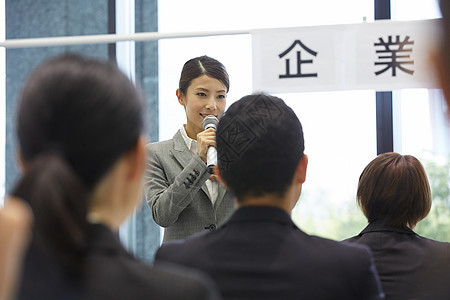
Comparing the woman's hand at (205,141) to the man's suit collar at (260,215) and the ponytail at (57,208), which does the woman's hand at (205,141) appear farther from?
the ponytail at (57,208)

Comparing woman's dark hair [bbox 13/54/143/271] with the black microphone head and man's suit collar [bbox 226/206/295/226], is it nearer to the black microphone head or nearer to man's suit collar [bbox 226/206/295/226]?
man's suit collar [bbox 226/206/295/226]

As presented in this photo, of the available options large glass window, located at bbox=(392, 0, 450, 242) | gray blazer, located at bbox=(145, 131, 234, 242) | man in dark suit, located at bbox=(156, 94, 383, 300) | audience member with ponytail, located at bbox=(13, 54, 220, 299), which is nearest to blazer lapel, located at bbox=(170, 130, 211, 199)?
gray blazer, located at bbox=(145, 131, 234, 242)

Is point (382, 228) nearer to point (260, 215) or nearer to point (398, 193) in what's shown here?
point (398, 193)

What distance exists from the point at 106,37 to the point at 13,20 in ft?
5.51

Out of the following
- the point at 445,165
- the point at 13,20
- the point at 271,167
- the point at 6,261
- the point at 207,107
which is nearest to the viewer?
the point at 6,261

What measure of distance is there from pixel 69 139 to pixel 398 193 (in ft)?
4.40

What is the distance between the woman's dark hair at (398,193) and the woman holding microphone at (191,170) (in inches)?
23.5

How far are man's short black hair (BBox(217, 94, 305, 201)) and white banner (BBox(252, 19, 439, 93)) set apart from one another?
1.34 meters

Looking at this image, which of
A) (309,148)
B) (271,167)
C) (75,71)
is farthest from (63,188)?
(309,148)

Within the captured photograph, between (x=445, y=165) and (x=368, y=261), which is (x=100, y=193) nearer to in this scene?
(x=368, y=261)

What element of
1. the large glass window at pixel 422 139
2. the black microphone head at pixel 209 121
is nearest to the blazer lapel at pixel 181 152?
the black microphone head at pixel 209 121

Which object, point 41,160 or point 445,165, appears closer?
point 41,160

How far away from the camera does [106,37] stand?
2877 millimetres

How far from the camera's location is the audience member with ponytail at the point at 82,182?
2.14 ft
